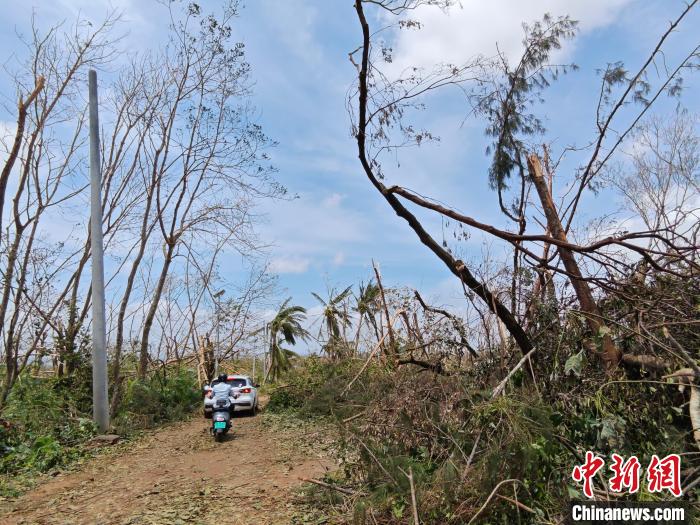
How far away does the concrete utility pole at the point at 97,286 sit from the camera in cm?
948

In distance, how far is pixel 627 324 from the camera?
16.1ft

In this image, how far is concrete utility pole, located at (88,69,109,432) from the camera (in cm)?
948

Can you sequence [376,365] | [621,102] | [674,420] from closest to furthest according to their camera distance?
[674,420] → [621,102] → [376,365]

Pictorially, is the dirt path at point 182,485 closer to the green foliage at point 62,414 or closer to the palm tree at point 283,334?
the green foliage at point 62,414

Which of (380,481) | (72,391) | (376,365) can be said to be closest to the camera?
(380,481)

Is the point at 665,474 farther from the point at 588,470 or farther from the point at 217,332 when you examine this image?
the point at 217,332

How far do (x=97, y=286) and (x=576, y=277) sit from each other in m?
8.50

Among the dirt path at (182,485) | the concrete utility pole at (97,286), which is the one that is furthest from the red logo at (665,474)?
the concrete utility pole at (97,286)

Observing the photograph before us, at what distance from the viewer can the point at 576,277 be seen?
5008 mm

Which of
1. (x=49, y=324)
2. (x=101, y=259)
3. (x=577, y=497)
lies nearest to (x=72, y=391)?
(x=49, y=324)

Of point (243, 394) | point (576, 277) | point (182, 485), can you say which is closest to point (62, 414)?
point (243, 394)

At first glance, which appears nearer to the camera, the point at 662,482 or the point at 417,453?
the point at 662,482

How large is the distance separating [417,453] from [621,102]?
14.2 feet

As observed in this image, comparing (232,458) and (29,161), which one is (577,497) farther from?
(29,161)
